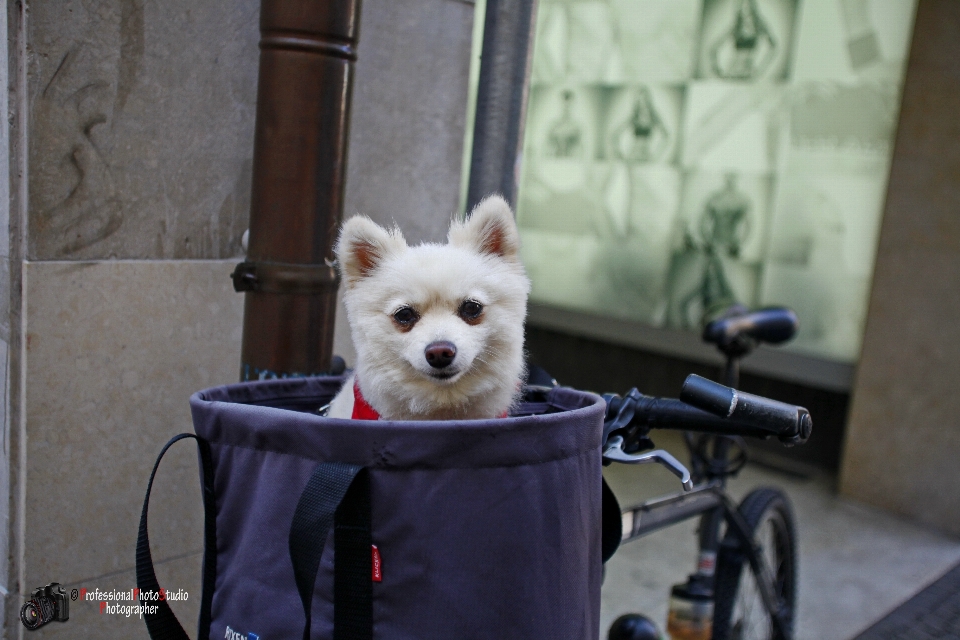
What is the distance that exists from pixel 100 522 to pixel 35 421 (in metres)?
0.32

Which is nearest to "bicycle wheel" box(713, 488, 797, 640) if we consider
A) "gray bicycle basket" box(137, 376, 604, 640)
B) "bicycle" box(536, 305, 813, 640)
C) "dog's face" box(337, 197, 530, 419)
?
"bicycle" box(536, 305, 813, 640)

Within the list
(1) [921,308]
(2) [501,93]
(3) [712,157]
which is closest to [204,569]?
(2) [501,93]

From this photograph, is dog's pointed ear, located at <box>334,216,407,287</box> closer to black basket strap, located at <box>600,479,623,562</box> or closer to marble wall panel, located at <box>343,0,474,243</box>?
black basket strap, located at <box>600,479,623,562</box>

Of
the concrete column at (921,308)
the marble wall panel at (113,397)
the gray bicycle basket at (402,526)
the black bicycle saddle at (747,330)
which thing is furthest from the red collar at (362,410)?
the concrete column at (921,308)

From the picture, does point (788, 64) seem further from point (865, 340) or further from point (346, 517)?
point (346, 517)

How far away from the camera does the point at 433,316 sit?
138 cm

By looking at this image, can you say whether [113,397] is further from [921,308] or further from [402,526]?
[921,308]

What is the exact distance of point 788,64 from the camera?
5570mm

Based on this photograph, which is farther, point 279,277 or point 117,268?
point 117,268

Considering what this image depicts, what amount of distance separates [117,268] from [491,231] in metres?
1.05

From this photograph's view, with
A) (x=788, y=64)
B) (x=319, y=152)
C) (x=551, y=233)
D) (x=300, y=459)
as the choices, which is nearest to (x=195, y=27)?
(x=319, y=152)

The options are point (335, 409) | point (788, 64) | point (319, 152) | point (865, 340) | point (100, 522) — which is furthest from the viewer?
point (788, 64)

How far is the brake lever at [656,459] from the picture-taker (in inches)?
51.2

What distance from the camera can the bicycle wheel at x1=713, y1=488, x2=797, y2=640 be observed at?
2.72 metres
